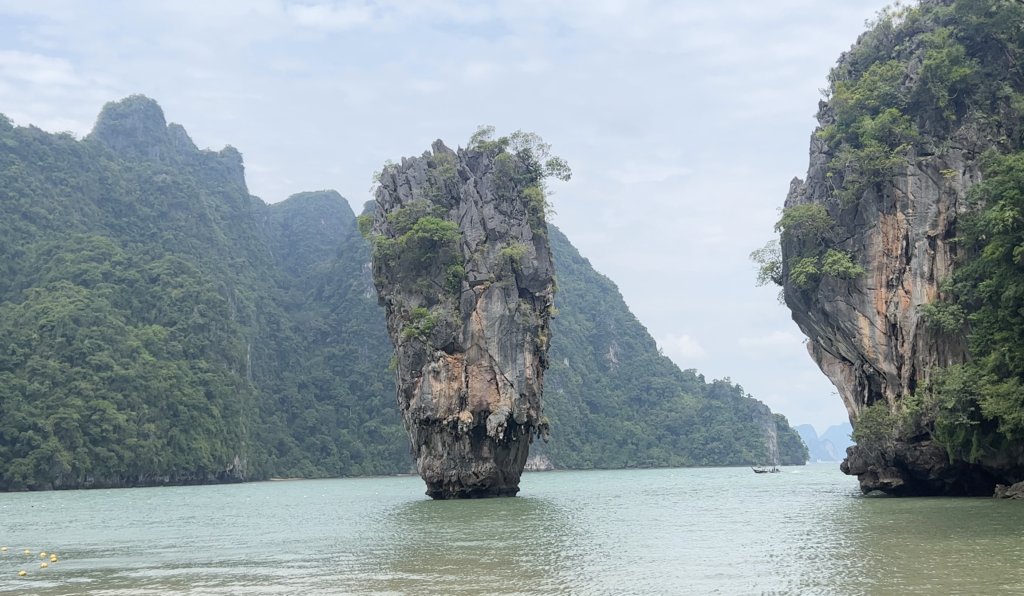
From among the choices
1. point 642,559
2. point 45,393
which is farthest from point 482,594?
point 45,393

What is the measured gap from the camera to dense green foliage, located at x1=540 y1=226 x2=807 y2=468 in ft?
383

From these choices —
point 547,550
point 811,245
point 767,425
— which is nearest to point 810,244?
point 811,245

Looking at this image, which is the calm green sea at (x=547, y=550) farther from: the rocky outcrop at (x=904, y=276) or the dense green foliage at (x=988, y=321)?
the dense green foliage at (x=988, y=321)

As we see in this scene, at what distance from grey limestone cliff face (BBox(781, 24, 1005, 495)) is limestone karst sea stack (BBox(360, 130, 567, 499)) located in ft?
38.4

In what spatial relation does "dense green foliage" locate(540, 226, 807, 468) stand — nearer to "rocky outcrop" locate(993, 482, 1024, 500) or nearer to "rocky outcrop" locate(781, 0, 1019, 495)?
"rocky outcrop" locate(781, 0, 1019, 495)

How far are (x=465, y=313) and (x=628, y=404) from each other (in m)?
92.7

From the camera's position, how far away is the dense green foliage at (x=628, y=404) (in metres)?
117

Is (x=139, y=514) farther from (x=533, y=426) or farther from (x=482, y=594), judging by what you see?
(x=482, y=594)

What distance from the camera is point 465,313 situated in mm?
38750

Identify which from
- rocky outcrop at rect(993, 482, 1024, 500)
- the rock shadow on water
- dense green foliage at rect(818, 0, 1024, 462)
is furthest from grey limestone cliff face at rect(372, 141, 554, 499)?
rocky outcrop at rect(993, 482, 1024, 500)

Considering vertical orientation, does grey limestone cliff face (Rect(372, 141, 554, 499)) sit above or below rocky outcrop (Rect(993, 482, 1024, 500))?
above

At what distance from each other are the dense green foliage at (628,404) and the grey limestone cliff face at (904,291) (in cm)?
7714

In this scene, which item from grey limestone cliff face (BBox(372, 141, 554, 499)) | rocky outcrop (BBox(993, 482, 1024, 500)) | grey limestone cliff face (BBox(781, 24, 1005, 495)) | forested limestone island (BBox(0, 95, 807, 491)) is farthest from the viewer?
forested limestone island (BBox(0, 95, 807, 491))

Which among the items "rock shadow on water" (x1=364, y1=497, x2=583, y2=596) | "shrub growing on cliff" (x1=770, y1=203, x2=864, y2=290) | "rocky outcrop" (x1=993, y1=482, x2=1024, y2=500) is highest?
"shrub growing on cliff" (x1=770, y1=203, x2=864, y2=290)
